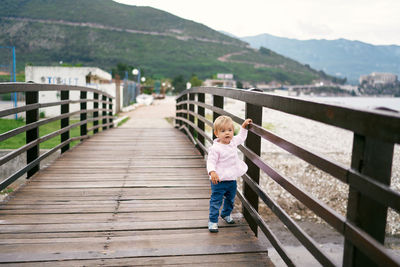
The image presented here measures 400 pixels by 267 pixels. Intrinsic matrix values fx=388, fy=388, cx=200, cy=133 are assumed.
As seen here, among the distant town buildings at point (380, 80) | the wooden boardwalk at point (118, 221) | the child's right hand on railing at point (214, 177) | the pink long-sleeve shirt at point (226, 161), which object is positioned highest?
the distant town buildings at point (380, 80)

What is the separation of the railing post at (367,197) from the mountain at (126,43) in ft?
370

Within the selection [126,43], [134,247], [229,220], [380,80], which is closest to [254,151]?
[229,220]

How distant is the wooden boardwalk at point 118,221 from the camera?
271 centimetres

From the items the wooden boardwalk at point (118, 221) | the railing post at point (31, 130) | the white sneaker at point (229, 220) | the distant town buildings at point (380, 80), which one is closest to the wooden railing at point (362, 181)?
the wooden boardwalk at point (118, 221)

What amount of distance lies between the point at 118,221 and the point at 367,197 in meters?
2.34

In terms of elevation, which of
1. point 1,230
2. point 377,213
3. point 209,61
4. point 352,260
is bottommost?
point 1,230

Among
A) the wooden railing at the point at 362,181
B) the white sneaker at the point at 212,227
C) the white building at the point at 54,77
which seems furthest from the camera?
the white building at the point at 54,77

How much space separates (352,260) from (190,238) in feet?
5.16

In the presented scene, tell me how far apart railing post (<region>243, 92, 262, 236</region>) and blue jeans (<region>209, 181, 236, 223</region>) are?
0.55 feet

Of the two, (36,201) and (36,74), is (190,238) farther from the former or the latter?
(36,74)

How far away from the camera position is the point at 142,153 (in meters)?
6.75

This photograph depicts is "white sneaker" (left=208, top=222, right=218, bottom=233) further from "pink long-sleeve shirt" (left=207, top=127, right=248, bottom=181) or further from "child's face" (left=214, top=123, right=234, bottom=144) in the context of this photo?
"child's face" (left=214, top=123, right=234, bottom=144)

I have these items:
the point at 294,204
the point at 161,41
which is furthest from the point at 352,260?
the point at 161,41

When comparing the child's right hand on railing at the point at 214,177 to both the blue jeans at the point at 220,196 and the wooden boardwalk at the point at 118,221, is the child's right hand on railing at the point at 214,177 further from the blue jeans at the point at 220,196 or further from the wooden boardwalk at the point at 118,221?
the wooden boardwalk at the point at 118,221
